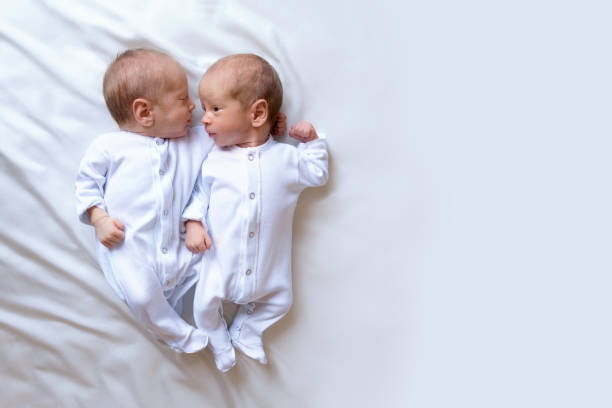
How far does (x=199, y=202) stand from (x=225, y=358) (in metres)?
0.37

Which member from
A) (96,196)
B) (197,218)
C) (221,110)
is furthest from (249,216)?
(96,196)

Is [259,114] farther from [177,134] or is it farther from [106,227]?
[106,227]

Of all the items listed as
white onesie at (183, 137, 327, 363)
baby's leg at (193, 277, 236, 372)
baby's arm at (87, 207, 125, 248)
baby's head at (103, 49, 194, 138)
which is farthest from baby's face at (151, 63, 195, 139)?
baby's leg at (193, 277, 236, 372)

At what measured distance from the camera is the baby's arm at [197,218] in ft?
3.77

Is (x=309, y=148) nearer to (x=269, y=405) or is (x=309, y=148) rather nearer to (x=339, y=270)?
(x=339, y=270)

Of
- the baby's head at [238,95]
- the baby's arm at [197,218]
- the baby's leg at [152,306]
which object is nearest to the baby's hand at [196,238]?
the baby's arm at [197,218]

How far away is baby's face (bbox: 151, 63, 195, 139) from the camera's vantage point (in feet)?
3.65

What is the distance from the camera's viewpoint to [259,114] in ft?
3.69

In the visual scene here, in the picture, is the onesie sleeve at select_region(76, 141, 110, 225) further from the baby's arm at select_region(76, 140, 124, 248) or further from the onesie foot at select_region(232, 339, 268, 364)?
the onesie foot at select_region(232, 339, 268, 364)

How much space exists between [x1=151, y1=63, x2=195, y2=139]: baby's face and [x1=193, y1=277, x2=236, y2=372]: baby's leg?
1.13 feet

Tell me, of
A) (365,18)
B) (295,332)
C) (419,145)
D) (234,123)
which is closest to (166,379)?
(295,332)

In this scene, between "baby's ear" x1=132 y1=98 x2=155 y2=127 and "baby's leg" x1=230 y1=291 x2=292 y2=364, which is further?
"baby's leg" x1=230 y1=291 x2=292 y2=364

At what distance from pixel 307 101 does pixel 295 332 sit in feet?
1.78

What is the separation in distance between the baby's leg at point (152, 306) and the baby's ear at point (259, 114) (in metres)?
0.39
